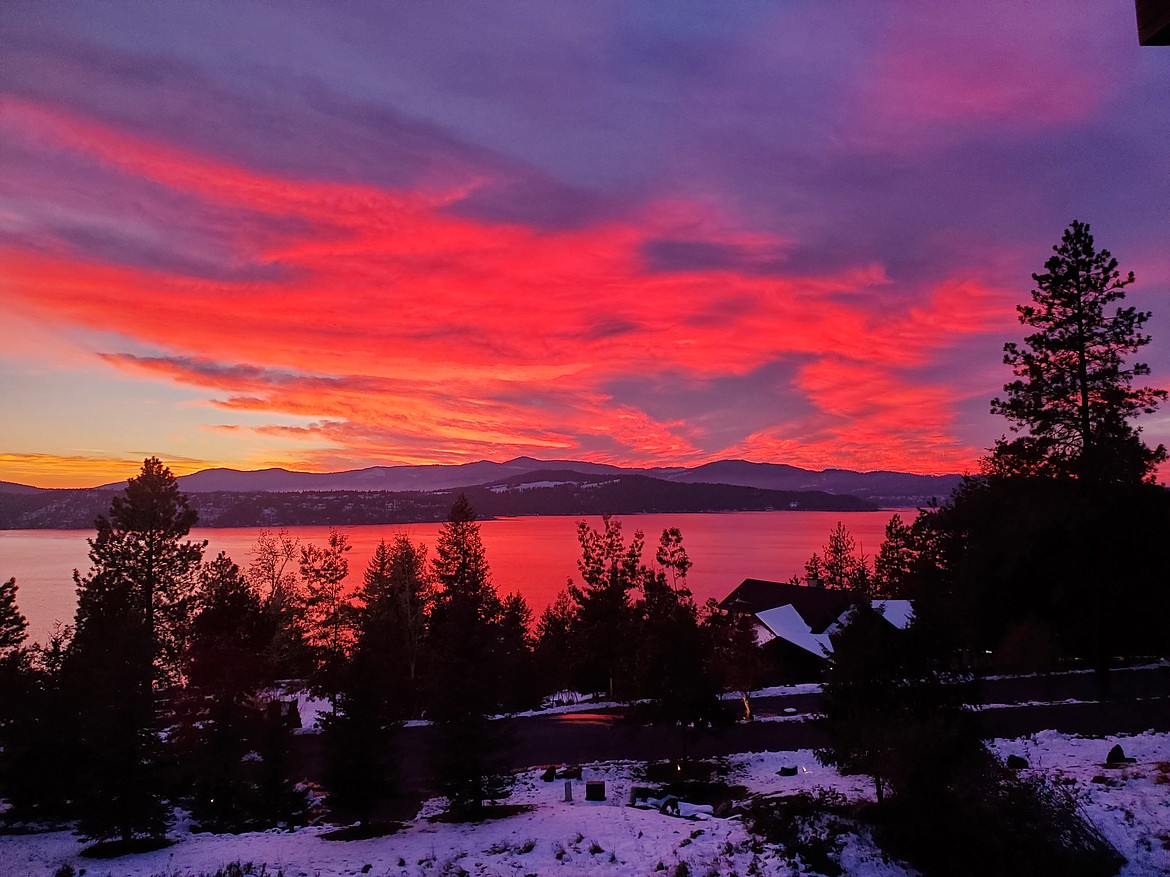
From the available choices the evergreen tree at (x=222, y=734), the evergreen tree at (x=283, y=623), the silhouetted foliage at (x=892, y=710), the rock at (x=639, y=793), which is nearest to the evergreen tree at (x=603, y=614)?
the evergreen tree at (x=283, y=623)

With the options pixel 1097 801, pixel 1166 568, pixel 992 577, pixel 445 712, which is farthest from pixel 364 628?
pixel 1166 568

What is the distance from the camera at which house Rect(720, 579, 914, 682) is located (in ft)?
165

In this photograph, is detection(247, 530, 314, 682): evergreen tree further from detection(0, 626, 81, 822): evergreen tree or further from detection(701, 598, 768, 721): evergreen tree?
detection(701, 598, 768, 721): evergreen tree

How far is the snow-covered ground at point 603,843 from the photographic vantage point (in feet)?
45.9

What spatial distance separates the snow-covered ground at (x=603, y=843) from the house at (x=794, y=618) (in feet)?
84.0

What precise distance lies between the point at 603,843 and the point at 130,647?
16.1 metres

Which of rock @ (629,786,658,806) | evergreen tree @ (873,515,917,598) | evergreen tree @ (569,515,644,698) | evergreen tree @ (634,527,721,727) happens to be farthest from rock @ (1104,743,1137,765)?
evergreen tree @ (873,515,917,598)

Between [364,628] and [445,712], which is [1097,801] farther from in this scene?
[364,628]

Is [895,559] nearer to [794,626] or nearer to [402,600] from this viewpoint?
[794,626]

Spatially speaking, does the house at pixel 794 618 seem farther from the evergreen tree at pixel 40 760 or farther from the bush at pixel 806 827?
the evergreen tree at pixel 40 760

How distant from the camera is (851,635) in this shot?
16.7m

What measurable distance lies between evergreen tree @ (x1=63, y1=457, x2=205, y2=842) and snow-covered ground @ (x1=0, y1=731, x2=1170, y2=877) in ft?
5.60

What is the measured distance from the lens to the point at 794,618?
54.8 metres

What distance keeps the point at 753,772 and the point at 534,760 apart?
978 cm
